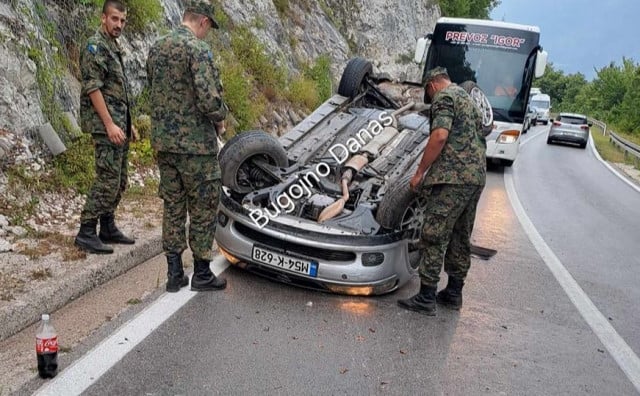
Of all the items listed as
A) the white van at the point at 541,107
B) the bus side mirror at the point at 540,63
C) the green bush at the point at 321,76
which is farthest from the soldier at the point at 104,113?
the white van at the point at 541,107

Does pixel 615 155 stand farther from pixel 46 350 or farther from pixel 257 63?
pixel 46 350

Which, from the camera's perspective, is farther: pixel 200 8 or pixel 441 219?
pixel 441 219

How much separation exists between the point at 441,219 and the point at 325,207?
36.1 inches

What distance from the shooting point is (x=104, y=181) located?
441cm

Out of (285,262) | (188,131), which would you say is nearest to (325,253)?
(285,262)

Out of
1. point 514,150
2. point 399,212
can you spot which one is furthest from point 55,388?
point 514,150

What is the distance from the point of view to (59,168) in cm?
538

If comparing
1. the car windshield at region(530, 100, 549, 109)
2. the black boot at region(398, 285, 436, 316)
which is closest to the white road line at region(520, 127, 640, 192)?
the black boot at region(398, 285, 436, 316)

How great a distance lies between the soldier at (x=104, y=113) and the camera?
4188 millimetres

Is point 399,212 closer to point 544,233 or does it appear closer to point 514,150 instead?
point 544,233

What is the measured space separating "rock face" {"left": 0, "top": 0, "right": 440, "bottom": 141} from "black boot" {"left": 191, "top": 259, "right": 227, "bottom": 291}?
2379 mm

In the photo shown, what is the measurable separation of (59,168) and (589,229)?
276 inches

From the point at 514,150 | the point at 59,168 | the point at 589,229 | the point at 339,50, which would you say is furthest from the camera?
the point at 339,50

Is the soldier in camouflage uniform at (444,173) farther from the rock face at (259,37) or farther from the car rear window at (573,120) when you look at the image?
the car rear window at (573,120)
